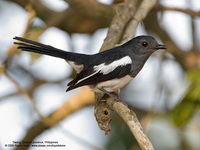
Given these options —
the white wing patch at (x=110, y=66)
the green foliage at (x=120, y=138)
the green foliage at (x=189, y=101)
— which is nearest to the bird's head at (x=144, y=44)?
the white wing patch at (x=110, y=66)

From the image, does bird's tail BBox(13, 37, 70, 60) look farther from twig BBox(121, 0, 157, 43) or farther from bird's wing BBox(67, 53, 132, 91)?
twig BBox(121, 0, 157, 43)

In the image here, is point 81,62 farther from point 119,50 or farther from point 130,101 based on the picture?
point 130,101

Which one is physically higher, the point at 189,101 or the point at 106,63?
the point at 106,63

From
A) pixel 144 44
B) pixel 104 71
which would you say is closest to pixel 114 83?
pixel 104 71

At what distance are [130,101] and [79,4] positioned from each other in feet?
5.72

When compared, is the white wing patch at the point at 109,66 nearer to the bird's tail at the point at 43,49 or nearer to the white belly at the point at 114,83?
the white belly at the point at 114,83

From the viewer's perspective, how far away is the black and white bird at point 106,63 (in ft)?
11.9

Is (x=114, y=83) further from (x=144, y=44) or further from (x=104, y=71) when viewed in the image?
(x=144, y=44)

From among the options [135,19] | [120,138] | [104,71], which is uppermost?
[135,19]

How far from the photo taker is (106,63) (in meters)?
3.69

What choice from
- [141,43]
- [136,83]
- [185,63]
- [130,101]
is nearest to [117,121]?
[130,101]

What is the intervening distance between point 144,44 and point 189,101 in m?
0.81

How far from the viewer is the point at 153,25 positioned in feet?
16.6

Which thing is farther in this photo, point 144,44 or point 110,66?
point 144,44
